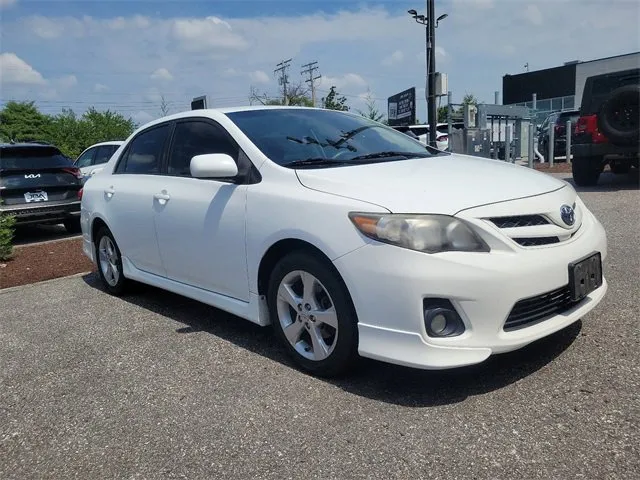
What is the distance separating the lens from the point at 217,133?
401cm

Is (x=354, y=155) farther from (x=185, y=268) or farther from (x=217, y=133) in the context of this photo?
(x=185, y=268)

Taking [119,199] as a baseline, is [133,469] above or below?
below

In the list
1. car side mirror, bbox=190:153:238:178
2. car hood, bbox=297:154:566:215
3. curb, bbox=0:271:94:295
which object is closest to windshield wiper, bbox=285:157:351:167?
car hood, bbox=297:154:566:215

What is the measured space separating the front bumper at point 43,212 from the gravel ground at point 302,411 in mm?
5627

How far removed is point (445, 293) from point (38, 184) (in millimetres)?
8558

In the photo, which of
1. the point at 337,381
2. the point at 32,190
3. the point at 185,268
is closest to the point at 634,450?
the point at 337,381

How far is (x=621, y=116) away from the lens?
893 centimetres

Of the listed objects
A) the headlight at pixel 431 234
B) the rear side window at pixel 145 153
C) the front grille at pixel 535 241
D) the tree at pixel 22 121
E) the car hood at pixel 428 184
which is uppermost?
the tree at pixel 22 121

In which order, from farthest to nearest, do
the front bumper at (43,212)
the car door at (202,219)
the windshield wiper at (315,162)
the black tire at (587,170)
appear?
the black tire at (587,170), the front bumper at (43,212), the car door at (202,219), the windshield wiper at (315,162)

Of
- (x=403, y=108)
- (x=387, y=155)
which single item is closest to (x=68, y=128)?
(x=403, y=108)

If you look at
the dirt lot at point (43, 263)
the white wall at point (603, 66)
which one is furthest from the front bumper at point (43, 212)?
the white wall at point (603, 66)

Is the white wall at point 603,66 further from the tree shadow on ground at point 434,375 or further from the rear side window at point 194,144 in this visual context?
the tree shadow on ground at point 434,375

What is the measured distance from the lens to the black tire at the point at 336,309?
2.99m

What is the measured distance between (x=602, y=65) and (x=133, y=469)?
135 ft
